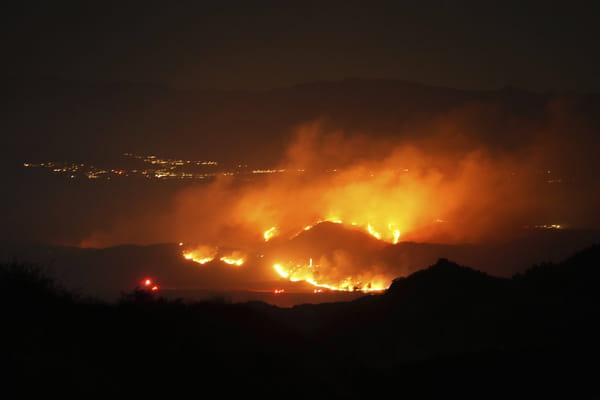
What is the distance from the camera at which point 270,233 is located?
3775 cm

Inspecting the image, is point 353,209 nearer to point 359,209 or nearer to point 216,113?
point 359,209

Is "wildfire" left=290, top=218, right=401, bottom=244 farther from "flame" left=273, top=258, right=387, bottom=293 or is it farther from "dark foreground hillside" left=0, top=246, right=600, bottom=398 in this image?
"dark foreground hillside" left=0, top=246, right=600, bottom=398

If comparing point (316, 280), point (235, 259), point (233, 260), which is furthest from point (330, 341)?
point (235, 259)

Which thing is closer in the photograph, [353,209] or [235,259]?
[235,259]

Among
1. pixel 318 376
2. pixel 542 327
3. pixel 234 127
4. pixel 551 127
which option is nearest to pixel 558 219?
pixel 542 327

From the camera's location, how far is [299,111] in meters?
110

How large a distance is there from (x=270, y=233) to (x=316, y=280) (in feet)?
40.5

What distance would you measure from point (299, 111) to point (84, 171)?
50.6 metres

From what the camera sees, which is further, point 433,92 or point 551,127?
point 433,92

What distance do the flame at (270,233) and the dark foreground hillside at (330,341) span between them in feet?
68.8

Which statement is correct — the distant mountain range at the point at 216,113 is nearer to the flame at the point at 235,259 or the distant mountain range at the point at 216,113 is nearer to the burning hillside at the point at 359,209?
the burning hillside at the point at 359,209

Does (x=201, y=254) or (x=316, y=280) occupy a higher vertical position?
(x=201, y=254)

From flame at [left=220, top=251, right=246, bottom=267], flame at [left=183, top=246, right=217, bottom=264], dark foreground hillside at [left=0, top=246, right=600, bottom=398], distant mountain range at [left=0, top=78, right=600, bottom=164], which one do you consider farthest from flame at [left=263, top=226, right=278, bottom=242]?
distant mountain range at [left=0, top=78, right=600, bottom=164]

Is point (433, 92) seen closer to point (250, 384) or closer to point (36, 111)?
point (36, 111)
